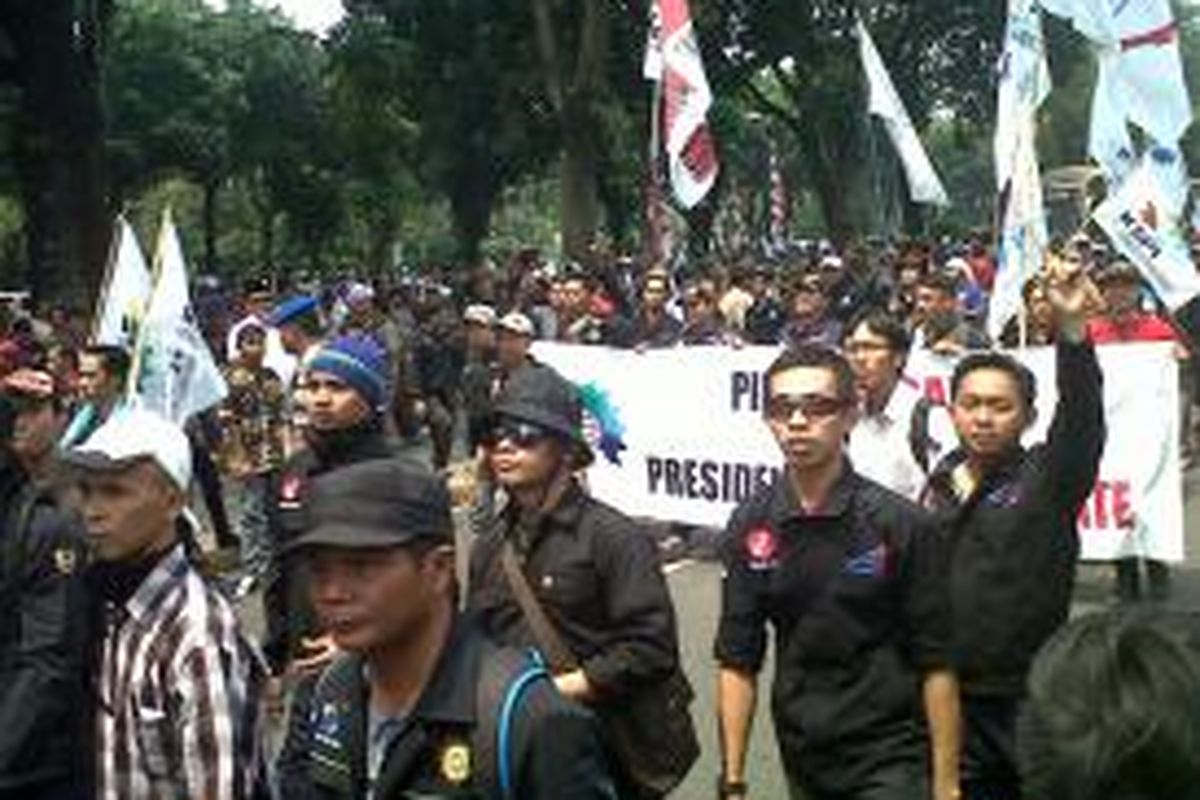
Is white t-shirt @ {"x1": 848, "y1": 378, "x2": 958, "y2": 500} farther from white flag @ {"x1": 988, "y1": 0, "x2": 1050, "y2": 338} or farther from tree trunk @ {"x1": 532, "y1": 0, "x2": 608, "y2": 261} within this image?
tree trunk @ {"x1": 532, "y1": 0, "x2": 608, "y2": 261}

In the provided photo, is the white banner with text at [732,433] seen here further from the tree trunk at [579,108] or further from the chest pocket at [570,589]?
the tree trunk at [579,108]

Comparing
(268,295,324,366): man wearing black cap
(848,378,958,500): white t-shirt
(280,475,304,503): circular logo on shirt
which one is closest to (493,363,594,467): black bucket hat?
(280,475,304,503): circular logo on shirt

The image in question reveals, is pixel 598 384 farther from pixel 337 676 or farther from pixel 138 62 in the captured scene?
pixel 138 62

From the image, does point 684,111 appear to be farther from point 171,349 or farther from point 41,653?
point 41,653

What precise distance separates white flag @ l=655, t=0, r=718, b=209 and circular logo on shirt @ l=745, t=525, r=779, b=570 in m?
10.5

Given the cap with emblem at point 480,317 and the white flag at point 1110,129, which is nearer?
the white flag at point 1110,129

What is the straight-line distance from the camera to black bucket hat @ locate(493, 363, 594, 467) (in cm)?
492

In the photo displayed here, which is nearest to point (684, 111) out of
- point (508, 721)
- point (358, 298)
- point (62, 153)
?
point (358, 298)

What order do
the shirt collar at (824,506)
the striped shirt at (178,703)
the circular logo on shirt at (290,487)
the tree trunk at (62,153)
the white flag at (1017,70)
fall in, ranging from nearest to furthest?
1. the striped shirt at (178,703)
2. the shirt collar at (824,506)
3. the circular logo on shirt at (290,487)
4. the white flag at (1017,70)
5. the tree trunk at (62,153)

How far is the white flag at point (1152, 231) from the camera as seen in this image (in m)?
10.5

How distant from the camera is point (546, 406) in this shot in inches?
194

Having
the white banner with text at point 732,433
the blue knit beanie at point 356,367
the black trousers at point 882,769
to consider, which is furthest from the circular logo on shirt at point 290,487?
the white banner with text at point 732,433

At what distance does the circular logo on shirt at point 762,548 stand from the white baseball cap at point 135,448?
1.34 m

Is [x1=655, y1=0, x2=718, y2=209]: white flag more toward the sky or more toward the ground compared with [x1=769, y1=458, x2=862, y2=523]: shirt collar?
more toward the sky
